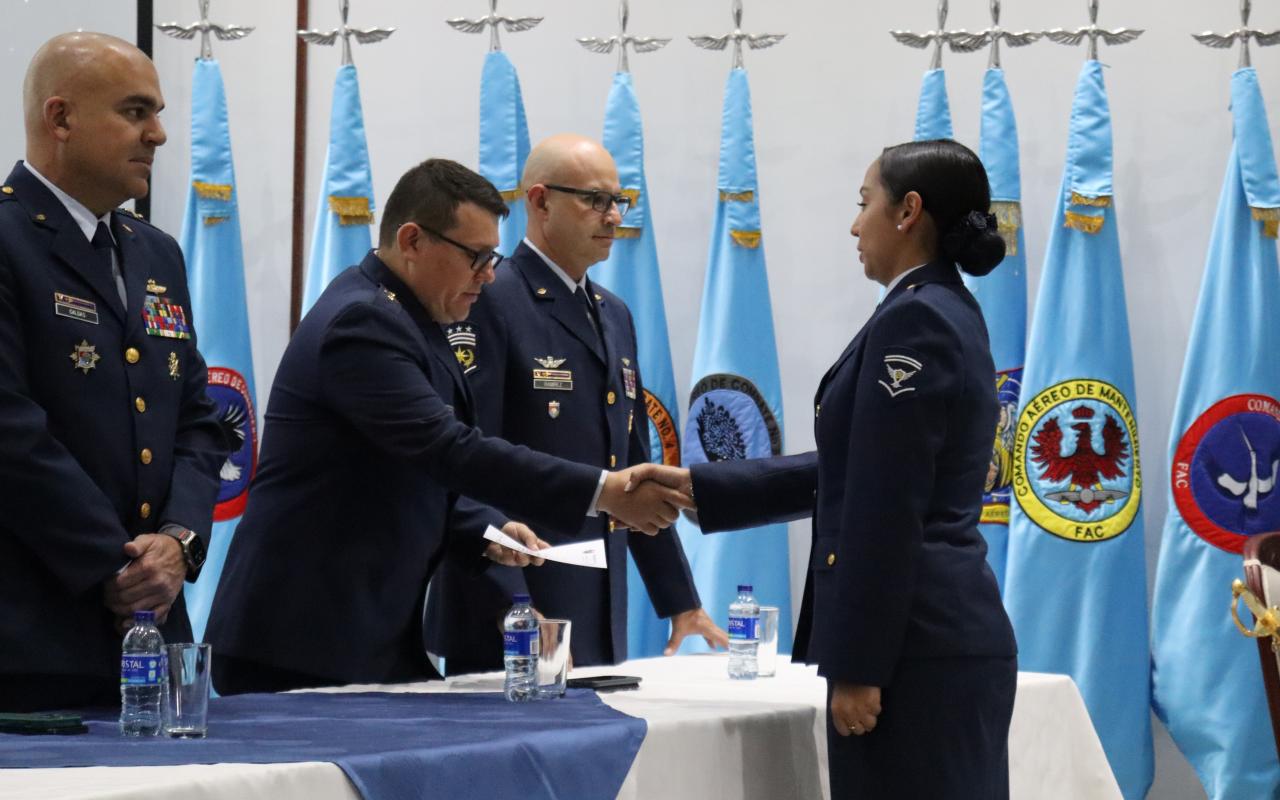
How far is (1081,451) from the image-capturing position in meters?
4.49

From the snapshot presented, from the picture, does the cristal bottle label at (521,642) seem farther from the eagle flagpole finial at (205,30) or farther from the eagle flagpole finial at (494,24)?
the eagle flagpole finial at (205,30)

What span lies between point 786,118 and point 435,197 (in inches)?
106

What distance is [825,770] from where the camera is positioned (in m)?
2.57

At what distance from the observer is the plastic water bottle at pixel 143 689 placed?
206 cm

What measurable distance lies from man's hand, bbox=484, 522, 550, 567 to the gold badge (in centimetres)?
74

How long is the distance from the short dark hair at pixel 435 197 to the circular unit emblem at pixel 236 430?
90.5 inches

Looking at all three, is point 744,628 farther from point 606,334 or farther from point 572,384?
point 606,334

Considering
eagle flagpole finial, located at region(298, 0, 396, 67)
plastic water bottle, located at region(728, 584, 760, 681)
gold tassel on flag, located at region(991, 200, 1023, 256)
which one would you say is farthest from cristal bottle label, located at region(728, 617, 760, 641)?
eagle flagpole finial, located at region(298, 0, 396, 67)

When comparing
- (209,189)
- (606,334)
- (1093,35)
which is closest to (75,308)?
(606,334)

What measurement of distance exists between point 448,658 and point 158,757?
1121 millimetres

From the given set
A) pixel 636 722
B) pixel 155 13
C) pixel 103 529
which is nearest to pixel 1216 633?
pixel 636 722

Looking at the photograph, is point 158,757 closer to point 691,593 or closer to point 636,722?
point 636,722

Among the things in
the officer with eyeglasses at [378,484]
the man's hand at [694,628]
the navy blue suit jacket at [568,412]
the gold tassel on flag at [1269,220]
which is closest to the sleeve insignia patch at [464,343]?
the navy blue suit jacket at [568,412]

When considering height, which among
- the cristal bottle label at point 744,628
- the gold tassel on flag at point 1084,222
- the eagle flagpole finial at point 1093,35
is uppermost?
the eagle flagpole finial at point 1093,35
